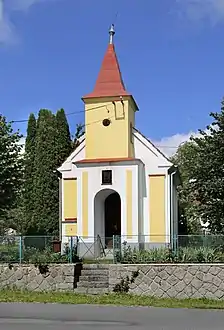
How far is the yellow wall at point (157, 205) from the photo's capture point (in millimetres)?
28188

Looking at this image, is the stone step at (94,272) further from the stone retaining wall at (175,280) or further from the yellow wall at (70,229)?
the yellow wall at (70,229)

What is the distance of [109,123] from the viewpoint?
2962 cm

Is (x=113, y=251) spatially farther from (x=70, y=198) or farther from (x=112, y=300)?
(x=70, y=198)

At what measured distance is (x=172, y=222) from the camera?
28.7 meters

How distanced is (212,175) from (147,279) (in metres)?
6.25

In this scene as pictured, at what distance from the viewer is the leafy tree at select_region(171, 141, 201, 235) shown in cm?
2609

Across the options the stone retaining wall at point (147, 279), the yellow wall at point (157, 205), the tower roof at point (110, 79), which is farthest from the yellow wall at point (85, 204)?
the stone retaining wall at point (147, 279)

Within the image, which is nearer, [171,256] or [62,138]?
[171,256]

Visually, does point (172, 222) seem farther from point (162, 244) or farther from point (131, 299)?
point (131, 299)

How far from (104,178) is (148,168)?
2282mm

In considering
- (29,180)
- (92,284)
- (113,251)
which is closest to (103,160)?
(113,251)

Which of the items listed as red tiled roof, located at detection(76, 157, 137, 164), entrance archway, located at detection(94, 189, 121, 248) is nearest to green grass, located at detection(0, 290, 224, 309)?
entrance archway, located at detection(94, 189, 121, 248)

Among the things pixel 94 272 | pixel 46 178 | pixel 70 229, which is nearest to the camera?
pixel 94 272

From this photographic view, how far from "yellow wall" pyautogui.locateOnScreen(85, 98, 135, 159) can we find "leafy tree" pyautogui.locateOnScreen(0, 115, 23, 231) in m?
Result: 3.91
